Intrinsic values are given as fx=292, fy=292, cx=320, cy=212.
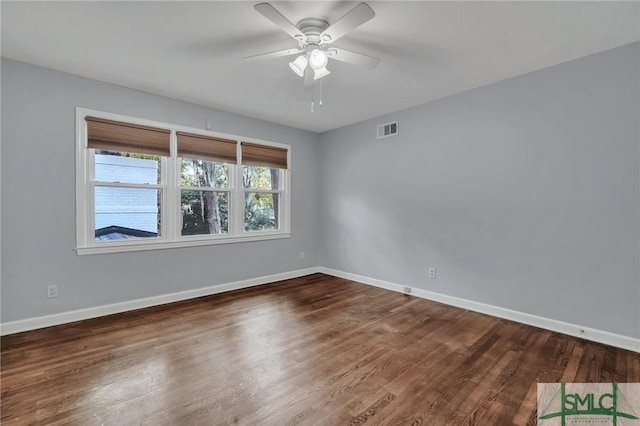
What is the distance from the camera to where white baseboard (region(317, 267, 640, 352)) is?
252 centimetres

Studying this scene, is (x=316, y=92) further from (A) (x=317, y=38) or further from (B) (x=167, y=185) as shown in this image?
(B) (x=167, y=185)

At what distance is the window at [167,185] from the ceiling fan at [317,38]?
2.04 meters

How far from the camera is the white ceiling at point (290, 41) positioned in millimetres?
2035

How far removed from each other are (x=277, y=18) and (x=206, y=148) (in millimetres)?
2544

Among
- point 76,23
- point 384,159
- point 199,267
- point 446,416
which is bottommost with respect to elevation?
point 446,416

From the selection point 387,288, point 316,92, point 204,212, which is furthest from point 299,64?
point 387,288

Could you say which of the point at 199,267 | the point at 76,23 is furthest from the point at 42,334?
the point at 76,23

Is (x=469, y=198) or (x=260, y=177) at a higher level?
(x=260, y=177)

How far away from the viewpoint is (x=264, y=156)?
15.2ft

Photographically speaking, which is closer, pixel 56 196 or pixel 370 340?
pixel 370 340

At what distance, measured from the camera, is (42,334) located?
2775 mm

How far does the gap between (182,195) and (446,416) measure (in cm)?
366

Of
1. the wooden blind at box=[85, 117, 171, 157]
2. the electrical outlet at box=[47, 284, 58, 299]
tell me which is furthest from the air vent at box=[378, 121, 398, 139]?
the electrical outlet at box=[47, 284, 58, 299]

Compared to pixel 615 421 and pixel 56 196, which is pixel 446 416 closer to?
pixel 615 421
